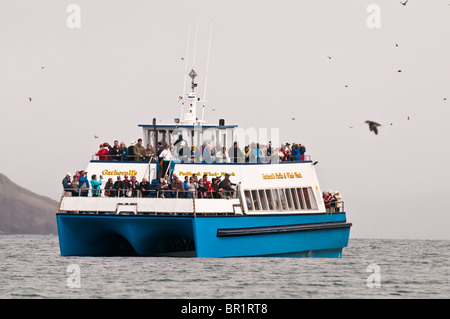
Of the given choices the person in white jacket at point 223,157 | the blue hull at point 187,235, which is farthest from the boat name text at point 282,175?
the blue hull at point 187,235

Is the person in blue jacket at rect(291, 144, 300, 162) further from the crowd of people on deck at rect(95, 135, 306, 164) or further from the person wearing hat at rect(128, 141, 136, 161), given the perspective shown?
the person wearing hat at rect(128, 141, 136, 161)

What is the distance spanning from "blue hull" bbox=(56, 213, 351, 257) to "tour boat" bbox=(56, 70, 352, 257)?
0.03 metres

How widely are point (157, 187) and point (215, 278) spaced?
6.76 meters

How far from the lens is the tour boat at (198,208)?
38469 mm

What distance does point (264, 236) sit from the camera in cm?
4084

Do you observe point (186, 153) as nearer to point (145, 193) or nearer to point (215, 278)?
point (145, 193)

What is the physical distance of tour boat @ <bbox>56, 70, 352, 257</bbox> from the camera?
126 feet

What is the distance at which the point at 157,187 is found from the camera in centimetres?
3912

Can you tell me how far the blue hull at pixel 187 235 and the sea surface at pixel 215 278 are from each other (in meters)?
0.53
